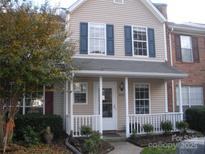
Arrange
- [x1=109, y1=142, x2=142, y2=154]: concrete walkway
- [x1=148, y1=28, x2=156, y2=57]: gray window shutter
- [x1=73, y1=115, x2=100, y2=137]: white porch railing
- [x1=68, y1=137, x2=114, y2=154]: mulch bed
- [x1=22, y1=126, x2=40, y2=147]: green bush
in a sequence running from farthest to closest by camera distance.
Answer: [x1=148, y1=28, x2=156, y2=57]: gray window shutter < [x1=73, y1=115, x2=100, y2=137]: white porch railing < [x1=22, y1=126, x2=40, y2=147]: green bush < [x1=68, y1=137, x2=114, y2=154]: mulch bed < [x1=109, y1=142, x2=142, y2=154]: concrete walkway

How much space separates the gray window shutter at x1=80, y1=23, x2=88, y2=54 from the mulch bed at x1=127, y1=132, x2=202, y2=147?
16.2 feet

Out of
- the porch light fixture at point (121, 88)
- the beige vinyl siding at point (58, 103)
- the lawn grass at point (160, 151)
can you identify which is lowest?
the lawn grass at point (160, 151)

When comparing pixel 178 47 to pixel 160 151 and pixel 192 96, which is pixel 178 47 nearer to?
pixel 192 96

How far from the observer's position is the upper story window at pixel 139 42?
1761 centimetres

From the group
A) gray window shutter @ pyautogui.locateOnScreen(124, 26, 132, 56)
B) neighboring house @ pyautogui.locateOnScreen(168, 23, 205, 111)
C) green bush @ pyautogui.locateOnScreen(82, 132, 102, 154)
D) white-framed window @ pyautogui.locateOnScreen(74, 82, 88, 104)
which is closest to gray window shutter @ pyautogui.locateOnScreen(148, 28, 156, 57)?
gray window shutter @ pyautogui.locateOnScreen(124, 26, 132, 56)

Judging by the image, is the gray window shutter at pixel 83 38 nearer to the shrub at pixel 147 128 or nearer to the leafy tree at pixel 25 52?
the leafy tree at pixel 25 52

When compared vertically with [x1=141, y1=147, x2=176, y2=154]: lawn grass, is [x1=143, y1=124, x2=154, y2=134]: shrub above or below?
above

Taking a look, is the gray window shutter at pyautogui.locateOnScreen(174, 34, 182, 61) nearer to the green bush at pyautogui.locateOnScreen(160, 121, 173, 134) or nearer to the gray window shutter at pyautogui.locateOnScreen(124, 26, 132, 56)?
the gray window shutter at pyautogui.locateOnScreen(124, 26, 132, 56)

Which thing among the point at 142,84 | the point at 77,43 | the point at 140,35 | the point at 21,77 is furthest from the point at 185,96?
the point at 21,77

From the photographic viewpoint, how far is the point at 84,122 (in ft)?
49.6

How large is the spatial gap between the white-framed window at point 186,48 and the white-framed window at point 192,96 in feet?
5.68

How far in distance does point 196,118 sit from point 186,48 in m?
4.66

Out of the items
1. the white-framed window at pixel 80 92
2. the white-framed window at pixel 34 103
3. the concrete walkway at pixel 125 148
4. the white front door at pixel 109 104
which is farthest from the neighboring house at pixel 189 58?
the white-framed window at pixel 34 103

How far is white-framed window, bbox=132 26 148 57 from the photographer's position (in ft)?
57.8
